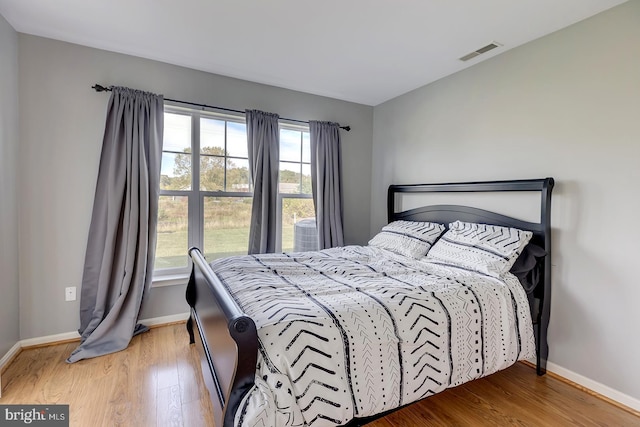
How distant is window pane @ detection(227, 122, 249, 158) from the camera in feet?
10.4

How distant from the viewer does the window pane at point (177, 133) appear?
2.91m

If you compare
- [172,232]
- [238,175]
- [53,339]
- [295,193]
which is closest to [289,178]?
[295,193]

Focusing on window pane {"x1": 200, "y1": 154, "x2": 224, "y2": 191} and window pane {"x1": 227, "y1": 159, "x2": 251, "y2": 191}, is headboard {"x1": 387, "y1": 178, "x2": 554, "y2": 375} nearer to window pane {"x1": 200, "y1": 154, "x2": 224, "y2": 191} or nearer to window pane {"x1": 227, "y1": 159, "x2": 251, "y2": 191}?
window pane {"x1": 227, "y1": 159, "x2": 251, "y2": 191}

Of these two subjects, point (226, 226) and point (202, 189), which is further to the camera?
point (226, 226)

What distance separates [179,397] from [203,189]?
6.10 feet

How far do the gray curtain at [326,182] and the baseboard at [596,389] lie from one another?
7.18 feet

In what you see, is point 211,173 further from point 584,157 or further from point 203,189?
point 584,157

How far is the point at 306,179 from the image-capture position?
12.0 feet

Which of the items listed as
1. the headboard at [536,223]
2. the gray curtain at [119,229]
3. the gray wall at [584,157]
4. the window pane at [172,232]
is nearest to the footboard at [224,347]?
the gray curtain at [119,229]

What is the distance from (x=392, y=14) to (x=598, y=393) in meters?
2.88

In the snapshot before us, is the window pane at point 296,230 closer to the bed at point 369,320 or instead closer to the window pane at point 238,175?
the window pane at point 238,175

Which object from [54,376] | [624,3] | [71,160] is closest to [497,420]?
[624,3]

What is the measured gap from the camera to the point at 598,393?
6.51ft

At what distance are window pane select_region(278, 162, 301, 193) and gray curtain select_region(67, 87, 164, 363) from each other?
1371 millimetres
